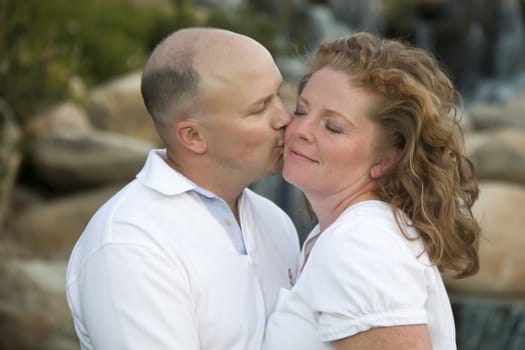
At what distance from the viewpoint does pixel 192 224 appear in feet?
8.37

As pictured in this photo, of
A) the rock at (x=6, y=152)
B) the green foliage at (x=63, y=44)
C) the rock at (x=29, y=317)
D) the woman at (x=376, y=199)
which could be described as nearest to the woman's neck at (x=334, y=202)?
the woman at (x=376, y=199)

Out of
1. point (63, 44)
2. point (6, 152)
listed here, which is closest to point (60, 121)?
point (63, 44)

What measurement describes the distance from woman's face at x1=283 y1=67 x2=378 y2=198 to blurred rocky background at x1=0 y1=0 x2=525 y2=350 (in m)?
0.32

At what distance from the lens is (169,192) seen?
8.35ft

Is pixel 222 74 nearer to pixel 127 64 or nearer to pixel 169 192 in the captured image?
pixel 169 192

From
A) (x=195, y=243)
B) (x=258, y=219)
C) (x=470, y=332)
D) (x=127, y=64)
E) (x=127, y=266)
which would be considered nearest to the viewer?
(x=127, y=266)

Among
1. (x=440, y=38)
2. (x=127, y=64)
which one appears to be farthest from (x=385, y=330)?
(x=440, y=38)

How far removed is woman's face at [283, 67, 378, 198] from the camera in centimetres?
245

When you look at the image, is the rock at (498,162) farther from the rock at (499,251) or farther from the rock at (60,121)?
the rock at (60,121)

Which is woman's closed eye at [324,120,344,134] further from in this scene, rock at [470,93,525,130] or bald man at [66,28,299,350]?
rock at [470,93,525,130]

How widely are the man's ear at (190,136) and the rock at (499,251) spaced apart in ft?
18.3

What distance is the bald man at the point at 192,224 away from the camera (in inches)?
92.4

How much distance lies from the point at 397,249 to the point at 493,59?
17.2m

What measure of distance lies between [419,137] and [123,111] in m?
8.91
